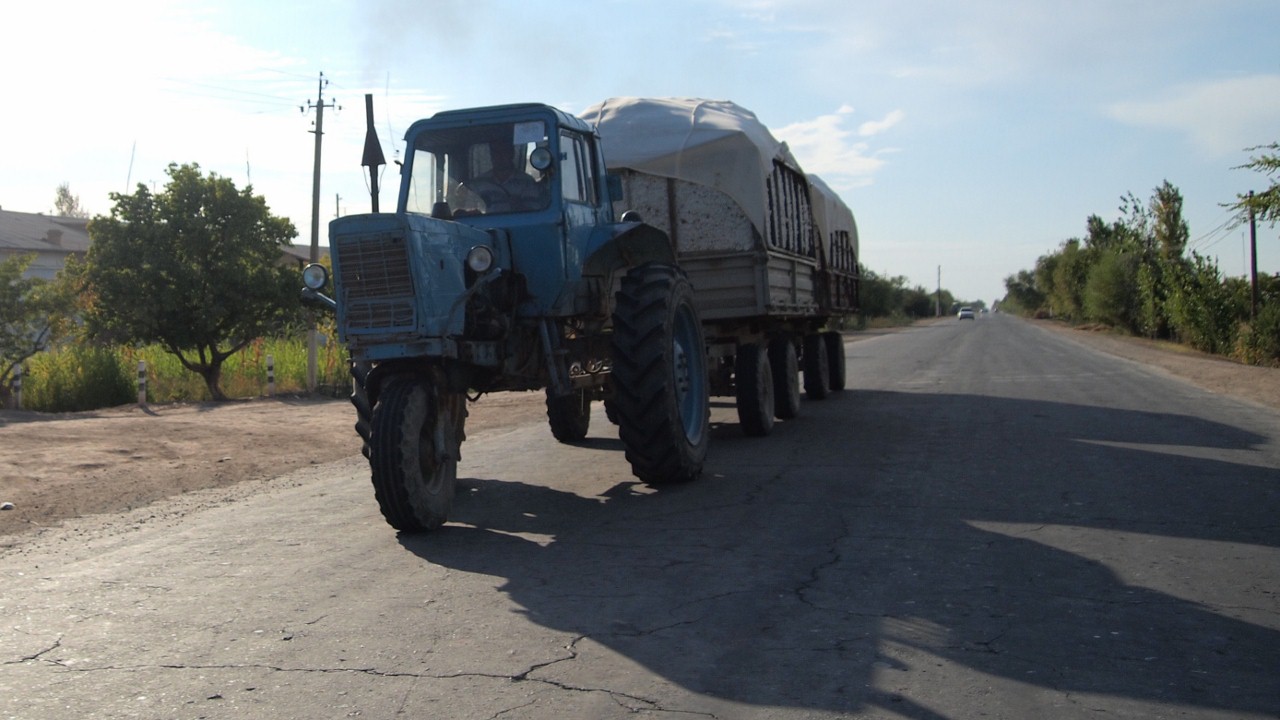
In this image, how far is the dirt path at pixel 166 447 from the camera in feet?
33.4

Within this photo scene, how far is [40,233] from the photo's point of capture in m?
59.3

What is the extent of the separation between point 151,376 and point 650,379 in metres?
16.9

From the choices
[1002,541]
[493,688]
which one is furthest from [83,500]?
[1002,541]

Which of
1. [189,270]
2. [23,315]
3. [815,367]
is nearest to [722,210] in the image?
[815,367]

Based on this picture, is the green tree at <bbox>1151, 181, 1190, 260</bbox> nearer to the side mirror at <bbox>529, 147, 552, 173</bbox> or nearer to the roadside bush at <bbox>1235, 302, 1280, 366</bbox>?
the roadside bush at <bbox>1235, 302, 1280, 366</bbox>

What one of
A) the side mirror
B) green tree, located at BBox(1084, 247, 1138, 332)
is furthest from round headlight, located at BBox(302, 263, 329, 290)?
green tree, located at BBox(1084, 247, 1138, 332)

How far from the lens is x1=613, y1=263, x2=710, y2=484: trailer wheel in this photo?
345 inches

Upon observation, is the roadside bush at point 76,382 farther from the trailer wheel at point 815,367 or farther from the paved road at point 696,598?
the trailer wheel at point 815,367

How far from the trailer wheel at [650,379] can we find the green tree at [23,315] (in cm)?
1531

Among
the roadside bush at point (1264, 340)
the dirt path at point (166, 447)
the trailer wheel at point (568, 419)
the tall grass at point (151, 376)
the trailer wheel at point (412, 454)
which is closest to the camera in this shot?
the trailer wheel at point (412, 454)

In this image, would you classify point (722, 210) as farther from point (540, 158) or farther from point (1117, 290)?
point (1117, 290)

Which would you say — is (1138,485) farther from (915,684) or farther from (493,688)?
(493,688)

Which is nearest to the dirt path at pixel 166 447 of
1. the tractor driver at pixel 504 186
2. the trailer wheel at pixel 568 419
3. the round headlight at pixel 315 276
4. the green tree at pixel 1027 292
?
the trailer wheel at pixel 568 419

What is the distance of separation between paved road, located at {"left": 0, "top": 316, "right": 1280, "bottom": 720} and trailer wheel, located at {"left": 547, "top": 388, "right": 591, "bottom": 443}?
5.26 feet
